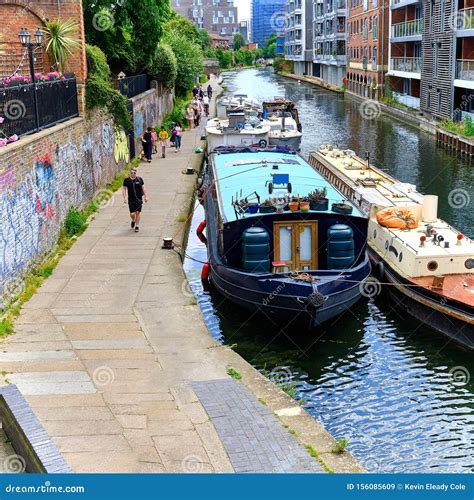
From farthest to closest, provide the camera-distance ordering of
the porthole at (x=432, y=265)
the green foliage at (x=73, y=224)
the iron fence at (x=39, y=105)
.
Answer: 1. the green foliage at (x=73, y=224)
2. the iron fence at (x=39, y=105)
3. the porthole at (x=432, y=265)

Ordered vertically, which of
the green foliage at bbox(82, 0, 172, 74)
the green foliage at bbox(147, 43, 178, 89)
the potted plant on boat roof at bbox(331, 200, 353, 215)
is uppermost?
the green foliage at bbox(82, 0, 172, 74)

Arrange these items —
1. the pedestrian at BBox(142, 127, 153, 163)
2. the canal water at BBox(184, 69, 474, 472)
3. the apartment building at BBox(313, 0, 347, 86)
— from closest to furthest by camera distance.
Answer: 1. the canal water at BBox(184, 69, 474, 472)
2. the pedestrian at BBox(142, 127, 153, 163)
3. the apartment building at BBox(313, 0, 347, 86)

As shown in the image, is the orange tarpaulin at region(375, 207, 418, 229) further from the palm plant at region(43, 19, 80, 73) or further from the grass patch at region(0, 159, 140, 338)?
the palm plant at region(43, 19, 80, 73)

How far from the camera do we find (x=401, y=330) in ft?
54.5

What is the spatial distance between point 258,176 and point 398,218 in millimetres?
3821

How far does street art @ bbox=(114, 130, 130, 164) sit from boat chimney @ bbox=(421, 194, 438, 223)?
14330 mm

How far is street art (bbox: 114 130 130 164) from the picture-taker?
1188 inches

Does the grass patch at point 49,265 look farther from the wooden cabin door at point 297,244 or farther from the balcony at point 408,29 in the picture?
the balcony at point 408,29

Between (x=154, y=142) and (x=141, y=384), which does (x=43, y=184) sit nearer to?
(x=141, y=384)

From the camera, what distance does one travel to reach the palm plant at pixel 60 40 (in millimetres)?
23641

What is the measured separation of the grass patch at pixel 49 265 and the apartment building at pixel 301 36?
109949mm

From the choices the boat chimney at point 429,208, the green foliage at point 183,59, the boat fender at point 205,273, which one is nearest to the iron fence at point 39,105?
the boat fender at point 205,273

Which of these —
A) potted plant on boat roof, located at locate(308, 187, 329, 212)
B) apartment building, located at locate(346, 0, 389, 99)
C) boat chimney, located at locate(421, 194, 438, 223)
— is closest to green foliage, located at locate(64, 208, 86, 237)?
potted plant on boat roof, located at locate(308, 187, 329, 212)
